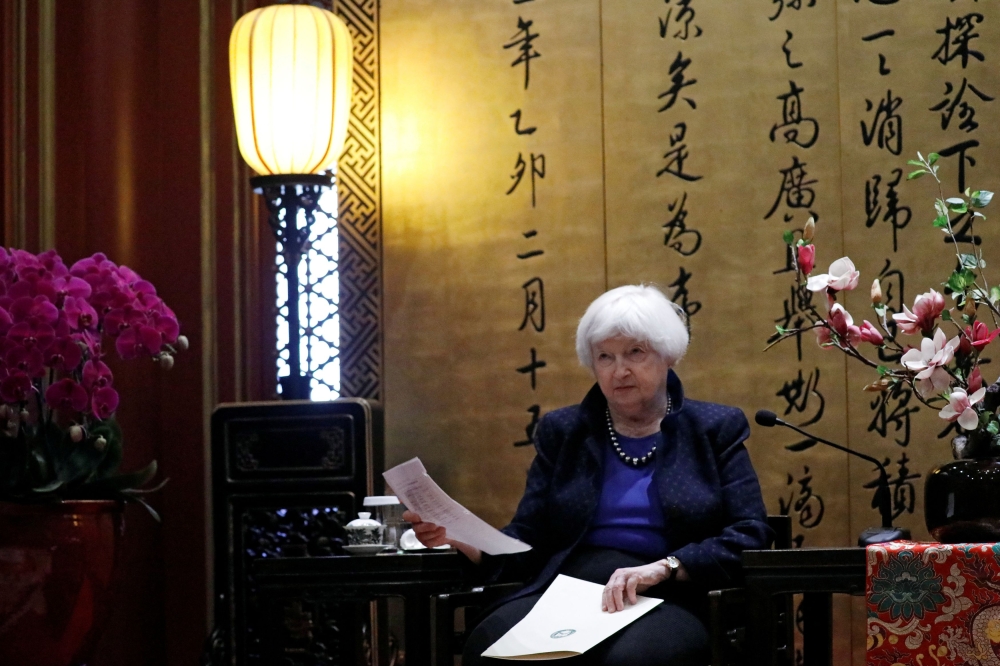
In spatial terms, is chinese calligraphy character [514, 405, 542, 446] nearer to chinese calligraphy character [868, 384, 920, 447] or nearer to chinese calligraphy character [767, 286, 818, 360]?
chinese calligraphy character [767, 286, 818, 360]

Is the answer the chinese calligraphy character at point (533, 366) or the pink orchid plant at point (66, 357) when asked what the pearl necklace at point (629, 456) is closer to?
the chinese calligraphy character at point (533, 366)

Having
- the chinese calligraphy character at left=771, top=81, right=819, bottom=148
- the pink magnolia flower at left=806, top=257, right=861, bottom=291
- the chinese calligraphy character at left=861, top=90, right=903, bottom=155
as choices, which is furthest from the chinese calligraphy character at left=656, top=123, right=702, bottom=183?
the pink magnolia flower at left=806, top=257, right=861, bottom=291

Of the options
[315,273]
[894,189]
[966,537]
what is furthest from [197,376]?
[966,537]

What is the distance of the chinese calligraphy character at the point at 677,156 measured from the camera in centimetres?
356

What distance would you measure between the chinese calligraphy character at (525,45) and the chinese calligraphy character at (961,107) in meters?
1.15

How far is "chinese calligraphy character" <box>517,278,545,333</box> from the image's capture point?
366 centimetres

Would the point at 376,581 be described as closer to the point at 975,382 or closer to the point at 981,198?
the point at 975,382

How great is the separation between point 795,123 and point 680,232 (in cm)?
44

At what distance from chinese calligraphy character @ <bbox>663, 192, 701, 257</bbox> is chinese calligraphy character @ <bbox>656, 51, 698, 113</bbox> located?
271mm

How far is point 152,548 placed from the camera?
3.87 meters

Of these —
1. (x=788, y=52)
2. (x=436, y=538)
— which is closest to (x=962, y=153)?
(x=788, y=52)

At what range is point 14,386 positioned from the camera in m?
2.78

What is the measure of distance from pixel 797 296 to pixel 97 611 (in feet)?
6.65

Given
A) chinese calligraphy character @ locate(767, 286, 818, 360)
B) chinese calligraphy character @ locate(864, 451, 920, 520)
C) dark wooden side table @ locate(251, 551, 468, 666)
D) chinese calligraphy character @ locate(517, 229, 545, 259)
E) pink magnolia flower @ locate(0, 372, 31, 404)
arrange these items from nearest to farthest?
1. dark wooden side table @ locate(251, 551, 468, 666)
2. pink magnolia flower @ locate(0, 372, 31, 404)
3. chinese calligraphy character @ locate(864, 451, 920, 520)
4. chinese calligraphy character @ locate(767, 286, 818, 360)
5. chinese calligraphy character @ locate(517, 229, 545, 259)
